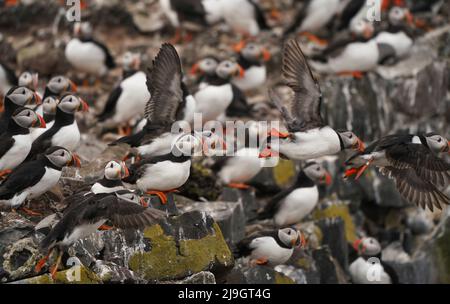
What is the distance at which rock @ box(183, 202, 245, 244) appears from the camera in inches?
377

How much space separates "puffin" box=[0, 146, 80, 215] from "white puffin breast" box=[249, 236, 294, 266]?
193cm

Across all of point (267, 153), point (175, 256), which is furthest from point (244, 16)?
point (175, 256)

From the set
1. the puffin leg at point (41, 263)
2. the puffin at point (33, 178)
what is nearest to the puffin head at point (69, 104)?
the puffin at point (33, 178)

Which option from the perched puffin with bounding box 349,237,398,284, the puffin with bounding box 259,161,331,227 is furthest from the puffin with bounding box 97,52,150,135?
the perched puffin with bounding box 349,237,398,284

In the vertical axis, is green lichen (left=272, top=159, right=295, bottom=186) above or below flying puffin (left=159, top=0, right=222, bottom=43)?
below

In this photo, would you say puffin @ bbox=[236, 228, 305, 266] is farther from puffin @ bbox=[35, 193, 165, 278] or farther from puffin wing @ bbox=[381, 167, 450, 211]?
puffin @ bbox=[35, 193, 165, 278]

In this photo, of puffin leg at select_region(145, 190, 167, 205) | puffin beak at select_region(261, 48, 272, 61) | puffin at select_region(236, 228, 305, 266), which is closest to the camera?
puffin leg at select_region(145, 190, 167, 205)

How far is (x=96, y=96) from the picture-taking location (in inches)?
536

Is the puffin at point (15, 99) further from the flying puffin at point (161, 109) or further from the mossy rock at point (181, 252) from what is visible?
the mossy rock at point (181, 252)

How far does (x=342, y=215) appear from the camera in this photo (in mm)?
12000

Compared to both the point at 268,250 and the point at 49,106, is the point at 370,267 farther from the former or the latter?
the point at 49,106

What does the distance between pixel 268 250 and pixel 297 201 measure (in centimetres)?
117

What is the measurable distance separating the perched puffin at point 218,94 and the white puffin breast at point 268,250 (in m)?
2.40

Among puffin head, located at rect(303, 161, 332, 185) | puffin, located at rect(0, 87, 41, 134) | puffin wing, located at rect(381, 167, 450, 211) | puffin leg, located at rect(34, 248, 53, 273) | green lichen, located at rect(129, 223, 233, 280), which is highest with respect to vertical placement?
puffin, located at rect(0, 87, 41, 134)
